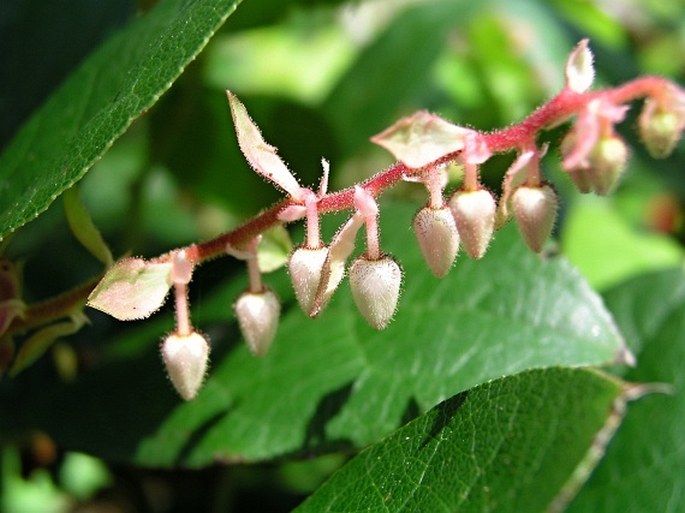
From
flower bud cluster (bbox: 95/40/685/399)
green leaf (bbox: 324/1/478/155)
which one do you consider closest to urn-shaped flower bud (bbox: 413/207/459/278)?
flower bud cluster (bbox: 95/40/685/399)

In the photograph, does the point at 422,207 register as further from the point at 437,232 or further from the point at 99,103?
the point at 99,103

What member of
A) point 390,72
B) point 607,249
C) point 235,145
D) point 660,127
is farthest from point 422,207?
point 607,249

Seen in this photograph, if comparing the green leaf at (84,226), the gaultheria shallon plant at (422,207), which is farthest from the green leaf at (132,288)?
the green leaf at (84,226)

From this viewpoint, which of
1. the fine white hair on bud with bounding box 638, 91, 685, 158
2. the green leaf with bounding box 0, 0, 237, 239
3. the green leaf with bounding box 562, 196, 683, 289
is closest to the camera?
the fine white hair on bud with bounding box 638, 91, 685, 158

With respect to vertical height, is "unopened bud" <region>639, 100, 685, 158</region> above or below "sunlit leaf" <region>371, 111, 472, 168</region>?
below

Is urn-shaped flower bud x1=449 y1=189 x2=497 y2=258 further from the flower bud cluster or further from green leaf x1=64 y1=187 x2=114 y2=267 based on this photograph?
green leaf x1=64 y1=187 x2=114 y2=267

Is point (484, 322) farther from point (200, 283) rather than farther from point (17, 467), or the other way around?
point (17, 467)
